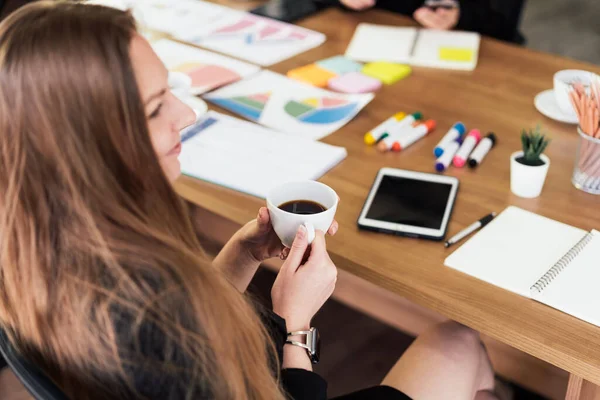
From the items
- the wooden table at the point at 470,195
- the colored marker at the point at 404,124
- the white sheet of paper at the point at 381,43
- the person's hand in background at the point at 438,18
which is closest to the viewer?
the wooden table at the point at 470,195

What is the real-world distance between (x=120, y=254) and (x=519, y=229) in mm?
620

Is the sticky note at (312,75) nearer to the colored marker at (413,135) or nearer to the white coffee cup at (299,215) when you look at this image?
the colored marker at (413,135)

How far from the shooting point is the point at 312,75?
1.55 meters

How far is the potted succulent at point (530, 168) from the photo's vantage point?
1.11 metres

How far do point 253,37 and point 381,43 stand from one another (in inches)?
12.6

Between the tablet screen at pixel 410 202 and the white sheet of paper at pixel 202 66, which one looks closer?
the tablet screen at pixel 410 202

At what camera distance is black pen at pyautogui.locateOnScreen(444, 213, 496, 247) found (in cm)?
104

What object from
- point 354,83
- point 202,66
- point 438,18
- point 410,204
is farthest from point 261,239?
point 438,18

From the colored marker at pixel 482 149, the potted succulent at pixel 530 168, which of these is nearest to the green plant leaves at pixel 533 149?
the potted succulent at pixel 530 168

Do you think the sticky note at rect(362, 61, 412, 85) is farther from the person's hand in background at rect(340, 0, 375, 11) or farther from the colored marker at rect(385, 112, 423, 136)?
the person's hand in background at rect(340, 0, 375, 11)

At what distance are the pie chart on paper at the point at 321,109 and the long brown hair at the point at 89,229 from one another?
666 mm

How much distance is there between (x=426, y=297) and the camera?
95 centimetres

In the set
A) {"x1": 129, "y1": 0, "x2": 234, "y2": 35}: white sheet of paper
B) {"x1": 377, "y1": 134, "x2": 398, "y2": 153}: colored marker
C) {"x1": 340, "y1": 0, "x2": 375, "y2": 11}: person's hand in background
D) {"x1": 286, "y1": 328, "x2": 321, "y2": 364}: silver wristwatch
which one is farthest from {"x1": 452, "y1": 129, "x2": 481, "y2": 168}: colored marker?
{"x1": 129, "y1": 0, "x2": 234, "y2": 35}: white sheet of paper

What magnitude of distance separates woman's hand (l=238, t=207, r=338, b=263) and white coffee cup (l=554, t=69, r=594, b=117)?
603 mm
